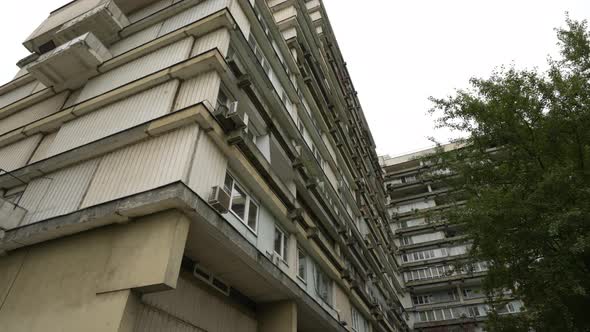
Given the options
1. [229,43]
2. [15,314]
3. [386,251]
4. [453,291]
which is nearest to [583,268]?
[229,43]

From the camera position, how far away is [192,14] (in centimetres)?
1278

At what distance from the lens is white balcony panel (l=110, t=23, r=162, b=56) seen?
13023mm

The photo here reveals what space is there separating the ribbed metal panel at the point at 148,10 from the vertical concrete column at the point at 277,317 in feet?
41.0

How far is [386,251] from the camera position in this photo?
31.3 m

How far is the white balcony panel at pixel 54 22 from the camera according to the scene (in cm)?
1516

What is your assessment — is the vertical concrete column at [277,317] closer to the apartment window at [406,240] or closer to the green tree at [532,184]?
the green tree at [532,184]

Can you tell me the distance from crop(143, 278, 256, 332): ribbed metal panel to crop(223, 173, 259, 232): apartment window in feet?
6.62

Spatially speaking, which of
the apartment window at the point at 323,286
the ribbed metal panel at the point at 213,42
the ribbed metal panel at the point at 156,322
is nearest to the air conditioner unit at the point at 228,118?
the ribbed metal panel at the point at 213,42

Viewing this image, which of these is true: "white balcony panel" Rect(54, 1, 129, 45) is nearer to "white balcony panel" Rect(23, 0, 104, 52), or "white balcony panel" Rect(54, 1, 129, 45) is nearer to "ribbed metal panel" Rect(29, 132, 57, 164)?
"white balcony panel" Rect(23, 0, 104, 52)

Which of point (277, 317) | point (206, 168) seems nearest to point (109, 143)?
point (206, 168)

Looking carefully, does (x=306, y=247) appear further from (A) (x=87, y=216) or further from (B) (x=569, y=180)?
(B) (x=569, y=180)

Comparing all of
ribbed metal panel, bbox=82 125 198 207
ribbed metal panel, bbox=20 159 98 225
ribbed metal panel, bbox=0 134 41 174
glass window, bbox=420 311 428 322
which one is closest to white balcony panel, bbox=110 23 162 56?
ribbed metal panel, bbox=0 134 41 174

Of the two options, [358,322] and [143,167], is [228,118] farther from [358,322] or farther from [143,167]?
[358,322]

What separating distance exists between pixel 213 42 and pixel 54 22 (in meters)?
9.83
